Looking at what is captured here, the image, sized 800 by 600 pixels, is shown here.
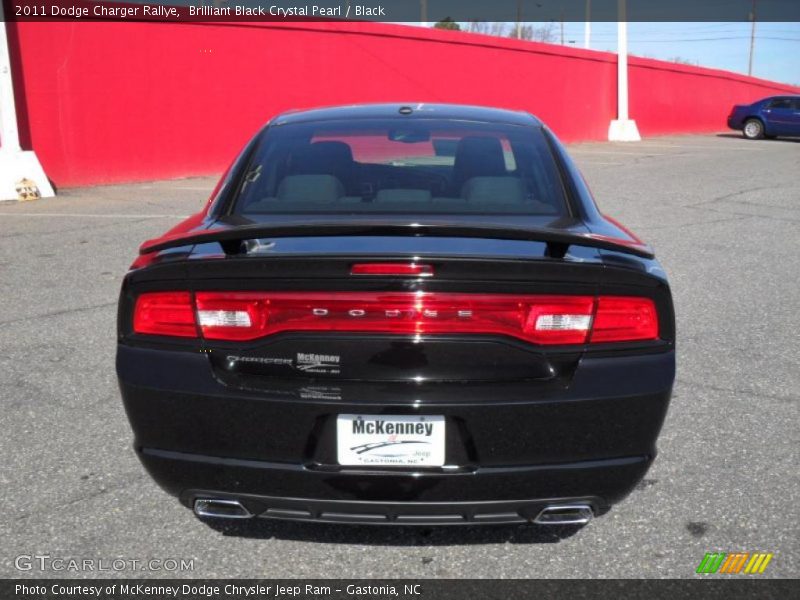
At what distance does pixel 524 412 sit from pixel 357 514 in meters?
0.58

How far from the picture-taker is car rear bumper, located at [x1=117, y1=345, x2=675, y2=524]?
2434 millimetres

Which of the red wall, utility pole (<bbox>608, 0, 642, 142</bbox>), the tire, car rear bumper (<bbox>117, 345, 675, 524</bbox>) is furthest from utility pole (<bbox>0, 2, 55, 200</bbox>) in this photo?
the tire

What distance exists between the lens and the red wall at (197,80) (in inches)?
482

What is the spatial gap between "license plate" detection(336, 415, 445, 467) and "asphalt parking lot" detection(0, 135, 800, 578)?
0.52m

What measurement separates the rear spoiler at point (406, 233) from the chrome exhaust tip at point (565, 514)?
75 centimetres

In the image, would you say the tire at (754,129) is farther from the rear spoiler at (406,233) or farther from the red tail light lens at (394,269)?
the red tail light lens at (394,269)

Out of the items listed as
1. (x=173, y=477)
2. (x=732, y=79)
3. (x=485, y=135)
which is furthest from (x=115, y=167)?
(x=732, y=79)

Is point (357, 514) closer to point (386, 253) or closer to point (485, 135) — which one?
point (386, 253)

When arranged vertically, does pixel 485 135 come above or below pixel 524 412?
above

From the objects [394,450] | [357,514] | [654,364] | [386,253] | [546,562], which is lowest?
[546,562]

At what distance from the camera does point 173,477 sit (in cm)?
260

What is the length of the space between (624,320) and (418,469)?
0.75 meters

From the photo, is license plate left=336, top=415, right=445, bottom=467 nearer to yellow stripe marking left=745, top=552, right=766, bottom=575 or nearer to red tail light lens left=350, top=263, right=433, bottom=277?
red tail light lens left=350, top=263, right=433, bottom=277

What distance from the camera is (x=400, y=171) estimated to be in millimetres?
3633
